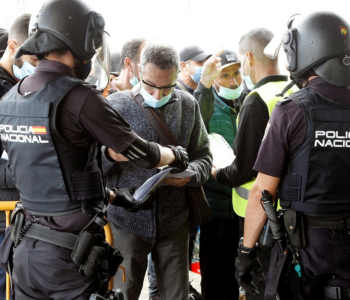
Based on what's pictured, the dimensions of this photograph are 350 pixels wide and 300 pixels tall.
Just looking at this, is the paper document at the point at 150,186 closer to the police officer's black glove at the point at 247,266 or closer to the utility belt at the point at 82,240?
the utility belt at the point at 82,240

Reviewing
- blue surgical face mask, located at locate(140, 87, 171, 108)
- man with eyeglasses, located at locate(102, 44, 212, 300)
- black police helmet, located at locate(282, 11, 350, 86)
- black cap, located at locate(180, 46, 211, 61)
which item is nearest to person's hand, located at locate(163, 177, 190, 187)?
man with eyeglasses, located at locate(102, 44, 212, 300)

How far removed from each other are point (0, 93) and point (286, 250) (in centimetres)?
193

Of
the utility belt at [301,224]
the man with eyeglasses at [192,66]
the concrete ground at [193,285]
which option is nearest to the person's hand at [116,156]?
the utility belt at [301,224]

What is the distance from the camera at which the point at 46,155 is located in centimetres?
190

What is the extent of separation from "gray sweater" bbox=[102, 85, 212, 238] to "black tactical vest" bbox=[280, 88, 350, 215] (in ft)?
2.72

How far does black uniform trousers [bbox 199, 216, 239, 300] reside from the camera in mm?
3447

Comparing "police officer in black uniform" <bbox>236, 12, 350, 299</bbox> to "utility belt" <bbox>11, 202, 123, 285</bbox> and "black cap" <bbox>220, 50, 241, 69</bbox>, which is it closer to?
"utility belt" <bbox>11, 202, 123, 285</bbox>

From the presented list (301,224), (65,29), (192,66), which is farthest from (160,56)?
(192,66)

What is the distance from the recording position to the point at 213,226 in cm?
345

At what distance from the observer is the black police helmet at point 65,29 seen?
1961mm

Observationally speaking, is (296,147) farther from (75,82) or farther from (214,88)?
(214,88)

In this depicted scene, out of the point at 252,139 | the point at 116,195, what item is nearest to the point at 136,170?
the point at 116,195

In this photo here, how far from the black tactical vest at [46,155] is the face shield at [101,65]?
29cm

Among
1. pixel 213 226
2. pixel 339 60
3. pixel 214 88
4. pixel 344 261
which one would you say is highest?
pixel 339 60
